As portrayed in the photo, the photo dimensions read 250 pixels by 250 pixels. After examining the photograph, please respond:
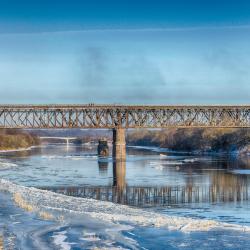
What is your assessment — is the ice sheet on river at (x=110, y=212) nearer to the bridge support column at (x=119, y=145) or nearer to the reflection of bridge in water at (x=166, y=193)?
the reflection of bridge in water at (x=166, y=193)

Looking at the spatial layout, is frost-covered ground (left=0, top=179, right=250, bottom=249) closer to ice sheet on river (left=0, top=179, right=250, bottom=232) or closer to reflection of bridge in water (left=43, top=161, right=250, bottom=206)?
ice sheet on river (left=0, top=179, right=250, bottom=232)

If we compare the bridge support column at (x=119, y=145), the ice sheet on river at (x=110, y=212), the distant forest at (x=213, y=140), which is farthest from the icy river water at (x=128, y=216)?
the distant forest at (x=213, y=140)

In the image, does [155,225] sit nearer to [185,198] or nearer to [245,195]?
[185,198]

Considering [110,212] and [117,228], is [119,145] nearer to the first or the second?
[110,212]

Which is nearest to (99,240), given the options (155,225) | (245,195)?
(155,225)

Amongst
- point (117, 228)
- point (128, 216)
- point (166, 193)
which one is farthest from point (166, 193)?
point (117, 228)

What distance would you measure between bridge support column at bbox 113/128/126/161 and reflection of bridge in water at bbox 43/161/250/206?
177 feet

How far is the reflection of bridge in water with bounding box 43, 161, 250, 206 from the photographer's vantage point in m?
33.5

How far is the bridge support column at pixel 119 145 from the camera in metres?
101

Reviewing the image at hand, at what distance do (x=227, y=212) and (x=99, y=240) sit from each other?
35.0ft

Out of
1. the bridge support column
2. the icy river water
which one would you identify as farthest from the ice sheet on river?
the bridge support column

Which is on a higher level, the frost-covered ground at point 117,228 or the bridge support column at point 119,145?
the bridge support column at point 119,145

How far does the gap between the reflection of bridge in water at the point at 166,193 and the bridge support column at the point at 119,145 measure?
5391cm

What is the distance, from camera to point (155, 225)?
72.6 ft
